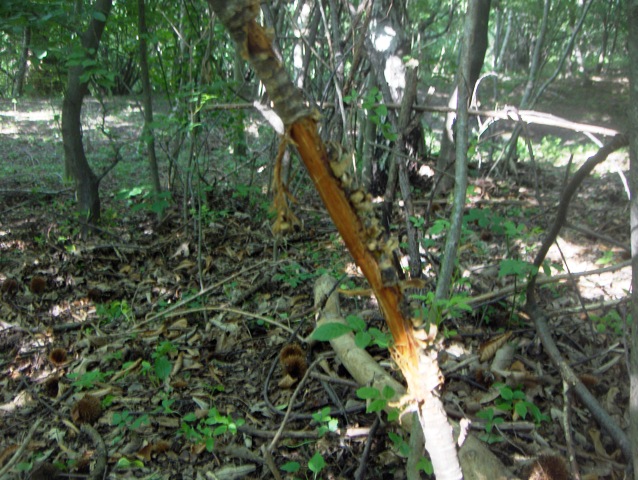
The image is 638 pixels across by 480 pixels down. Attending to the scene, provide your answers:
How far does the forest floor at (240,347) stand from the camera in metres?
2.59

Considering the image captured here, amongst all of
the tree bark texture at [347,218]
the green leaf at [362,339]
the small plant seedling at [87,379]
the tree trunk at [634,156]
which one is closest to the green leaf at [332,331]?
the green leaf at [362,339]

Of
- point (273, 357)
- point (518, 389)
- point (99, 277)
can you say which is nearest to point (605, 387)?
point (518, 389)

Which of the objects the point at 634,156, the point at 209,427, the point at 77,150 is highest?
the point at 634,156

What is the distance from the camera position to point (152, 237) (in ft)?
17.8

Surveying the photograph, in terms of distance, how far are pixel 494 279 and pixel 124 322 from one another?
271cm

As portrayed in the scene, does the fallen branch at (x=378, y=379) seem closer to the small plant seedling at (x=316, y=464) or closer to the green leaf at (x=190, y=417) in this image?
the small plant seedling at (x=316, y=464)

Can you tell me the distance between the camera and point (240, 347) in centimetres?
358

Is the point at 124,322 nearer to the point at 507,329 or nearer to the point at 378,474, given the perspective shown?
the point at 378,474

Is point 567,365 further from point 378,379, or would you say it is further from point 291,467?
point 291,467

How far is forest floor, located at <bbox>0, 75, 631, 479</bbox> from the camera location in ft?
8.49

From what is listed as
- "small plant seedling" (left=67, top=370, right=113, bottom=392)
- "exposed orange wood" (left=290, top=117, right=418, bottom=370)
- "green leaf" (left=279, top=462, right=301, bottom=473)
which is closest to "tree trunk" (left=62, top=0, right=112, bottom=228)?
"small plant seedling" (left=67, top=370, right=113, bottom=392)

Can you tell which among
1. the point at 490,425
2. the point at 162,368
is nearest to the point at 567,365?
the point at 490,425

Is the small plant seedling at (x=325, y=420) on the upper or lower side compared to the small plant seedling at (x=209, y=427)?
upper

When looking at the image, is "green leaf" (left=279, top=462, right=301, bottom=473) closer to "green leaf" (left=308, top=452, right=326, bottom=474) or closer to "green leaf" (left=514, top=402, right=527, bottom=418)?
"green leaf" (left=308, top=452, right=326, bottom=474)
